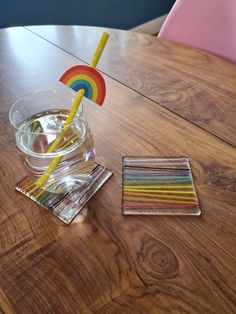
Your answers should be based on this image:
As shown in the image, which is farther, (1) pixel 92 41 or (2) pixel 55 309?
(1) pixel 92 41

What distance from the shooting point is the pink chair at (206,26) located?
2.93 feet

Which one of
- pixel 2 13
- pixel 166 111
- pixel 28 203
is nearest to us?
pixel 28 203

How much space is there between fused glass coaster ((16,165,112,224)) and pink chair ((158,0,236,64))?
592mm

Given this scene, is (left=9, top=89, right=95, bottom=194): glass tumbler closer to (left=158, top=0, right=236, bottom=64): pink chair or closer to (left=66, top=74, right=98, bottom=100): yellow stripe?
(left=66, top=74, right=98, bottom=100): yellow stripe

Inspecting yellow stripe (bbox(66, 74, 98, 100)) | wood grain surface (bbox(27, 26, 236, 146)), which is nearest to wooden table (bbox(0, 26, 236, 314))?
wood grain surface (bbox(27, 26, 236, 146))

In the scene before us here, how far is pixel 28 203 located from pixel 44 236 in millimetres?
69

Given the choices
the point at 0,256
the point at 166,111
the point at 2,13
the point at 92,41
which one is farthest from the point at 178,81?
the point at 2,13

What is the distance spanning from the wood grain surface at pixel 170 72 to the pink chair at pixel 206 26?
0.11m

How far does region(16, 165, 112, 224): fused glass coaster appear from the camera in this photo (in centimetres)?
48

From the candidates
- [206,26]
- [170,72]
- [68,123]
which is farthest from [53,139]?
[206,26]

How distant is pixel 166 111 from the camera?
66 centimetres

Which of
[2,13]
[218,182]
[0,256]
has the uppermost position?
[218,182]

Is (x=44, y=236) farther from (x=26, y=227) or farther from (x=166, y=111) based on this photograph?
(x=166, y=111)

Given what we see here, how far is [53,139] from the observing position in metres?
0.46
